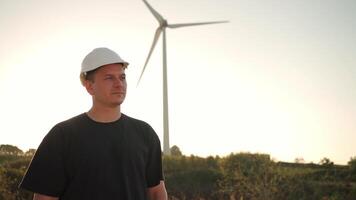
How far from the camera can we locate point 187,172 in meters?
28.1

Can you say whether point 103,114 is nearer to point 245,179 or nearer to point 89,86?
point 89,86

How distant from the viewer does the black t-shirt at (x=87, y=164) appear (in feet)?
11.6

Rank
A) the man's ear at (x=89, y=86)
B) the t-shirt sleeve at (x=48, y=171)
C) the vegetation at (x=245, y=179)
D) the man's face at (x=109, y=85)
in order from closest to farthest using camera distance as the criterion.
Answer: the t-shirt sleeve at (x=48, y=171)
the man's face at (x=109, y=85)
the man's ear at (x=89, y=86)
the vegetation at (x=245, y=179)

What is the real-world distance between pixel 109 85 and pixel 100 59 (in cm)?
18

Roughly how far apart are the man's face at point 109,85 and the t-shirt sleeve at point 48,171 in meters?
0.37

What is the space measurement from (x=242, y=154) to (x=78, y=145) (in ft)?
79.5

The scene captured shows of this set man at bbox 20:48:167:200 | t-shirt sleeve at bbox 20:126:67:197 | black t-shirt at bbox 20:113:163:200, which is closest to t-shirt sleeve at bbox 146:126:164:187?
man at bbox 20:48:167:200

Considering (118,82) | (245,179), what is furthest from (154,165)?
(245,179)

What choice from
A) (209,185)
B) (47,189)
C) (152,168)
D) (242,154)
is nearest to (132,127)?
(152,168)

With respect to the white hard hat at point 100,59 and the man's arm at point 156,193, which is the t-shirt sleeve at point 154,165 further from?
the white hard hat at point 100,59

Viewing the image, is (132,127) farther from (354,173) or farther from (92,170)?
(354,173)

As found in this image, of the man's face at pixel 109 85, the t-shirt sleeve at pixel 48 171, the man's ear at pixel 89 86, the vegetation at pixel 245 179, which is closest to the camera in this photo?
the t-shirt sleeve at pixel 48 171

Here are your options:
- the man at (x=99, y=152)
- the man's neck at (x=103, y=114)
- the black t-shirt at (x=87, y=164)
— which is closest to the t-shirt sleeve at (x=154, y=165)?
the man at (x=99, y=152)

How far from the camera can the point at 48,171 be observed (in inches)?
140
